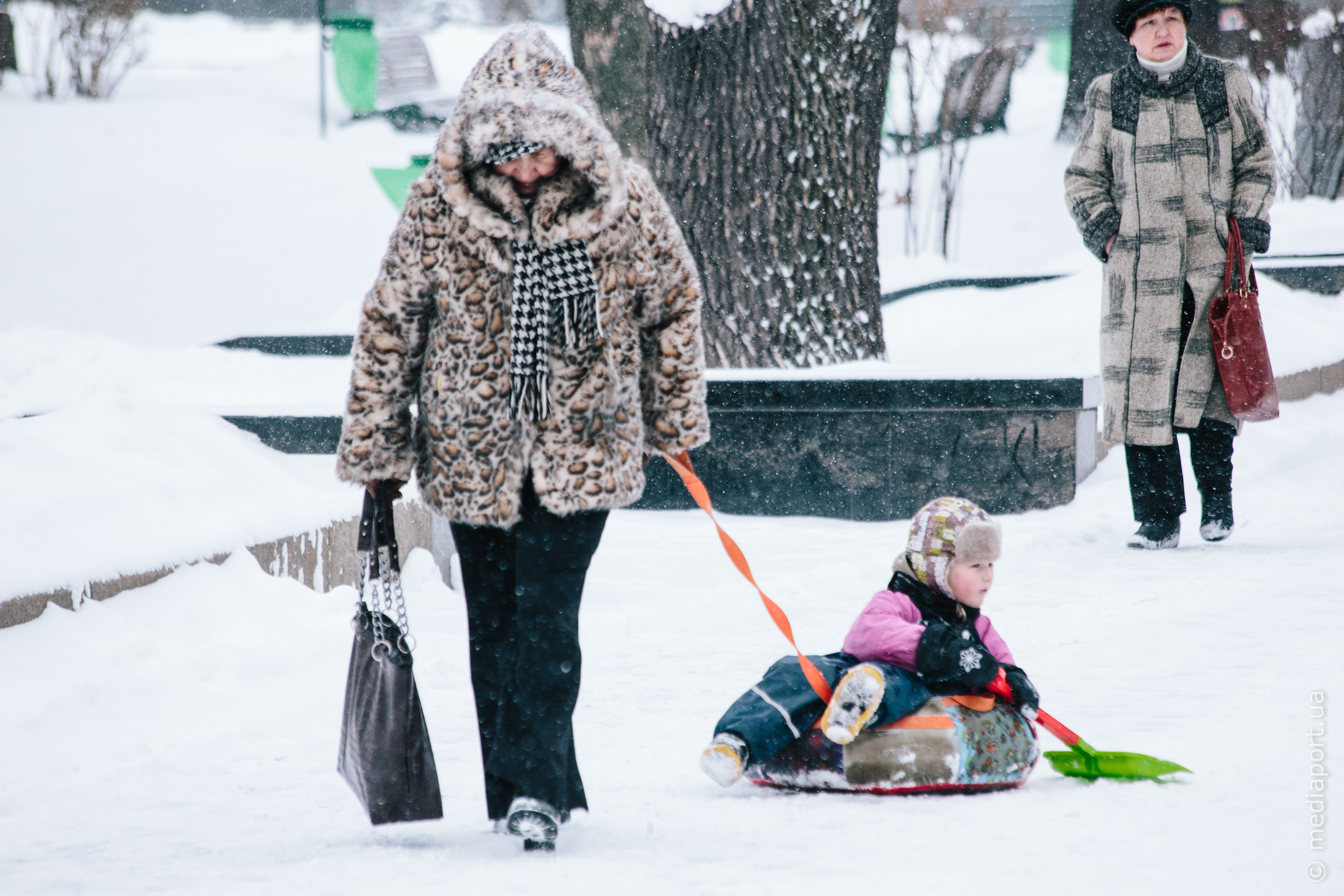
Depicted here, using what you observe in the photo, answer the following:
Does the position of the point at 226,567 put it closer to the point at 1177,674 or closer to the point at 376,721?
the point at 376,721

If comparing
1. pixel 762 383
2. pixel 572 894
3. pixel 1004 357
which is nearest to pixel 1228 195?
pixel 762 383

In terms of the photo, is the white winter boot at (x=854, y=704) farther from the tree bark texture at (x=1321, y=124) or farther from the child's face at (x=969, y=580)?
the tree bark texture at (x=1321, y=124)

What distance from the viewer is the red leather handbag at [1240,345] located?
5.69 m

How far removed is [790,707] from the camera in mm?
3131

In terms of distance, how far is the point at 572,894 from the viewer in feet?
8.19

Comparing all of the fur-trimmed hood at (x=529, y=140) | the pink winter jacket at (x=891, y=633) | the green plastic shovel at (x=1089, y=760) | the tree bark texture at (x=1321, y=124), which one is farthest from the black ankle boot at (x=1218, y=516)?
the tree bark texture at (x=1321, y=124)

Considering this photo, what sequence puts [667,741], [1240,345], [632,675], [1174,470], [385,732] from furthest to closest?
[1174,470], [1240,345], [632,675], [667,741], [385,732]

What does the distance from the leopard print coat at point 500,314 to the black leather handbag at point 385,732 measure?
0.20 meters

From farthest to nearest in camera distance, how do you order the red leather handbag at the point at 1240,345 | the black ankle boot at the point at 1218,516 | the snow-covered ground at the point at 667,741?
the black ankle boot at the point at 1218,516 < the red leather handbag at the point at 1240,345 < the snow-covered ground at the point at 667,741

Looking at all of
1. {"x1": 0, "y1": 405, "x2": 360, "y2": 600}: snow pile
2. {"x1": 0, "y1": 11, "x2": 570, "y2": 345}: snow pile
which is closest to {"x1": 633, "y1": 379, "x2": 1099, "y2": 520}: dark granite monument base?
{"x1": 0, "y1": 405, "x2": 360, "y2": 600}: snow pile

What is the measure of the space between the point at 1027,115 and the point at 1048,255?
29.2ft

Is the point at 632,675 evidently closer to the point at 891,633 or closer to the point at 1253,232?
the point at 891,633

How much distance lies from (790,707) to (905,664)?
27cm

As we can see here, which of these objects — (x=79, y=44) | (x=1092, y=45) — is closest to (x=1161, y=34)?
(x=1092, y=45)
